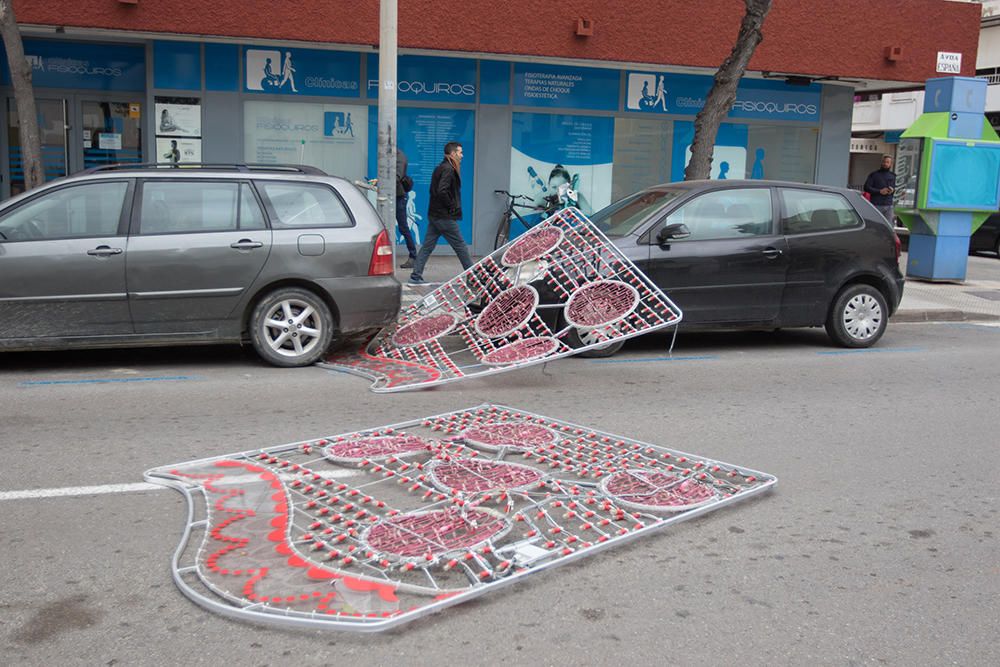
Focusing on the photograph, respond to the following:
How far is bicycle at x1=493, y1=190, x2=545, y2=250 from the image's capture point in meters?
16.0

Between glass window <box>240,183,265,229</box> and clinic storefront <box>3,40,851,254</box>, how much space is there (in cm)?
711

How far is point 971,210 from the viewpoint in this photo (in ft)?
49.6

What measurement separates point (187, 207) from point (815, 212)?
19.9 feet

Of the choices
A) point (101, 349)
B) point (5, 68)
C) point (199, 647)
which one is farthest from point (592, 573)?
point (5, 68)

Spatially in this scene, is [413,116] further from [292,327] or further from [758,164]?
[292,327]

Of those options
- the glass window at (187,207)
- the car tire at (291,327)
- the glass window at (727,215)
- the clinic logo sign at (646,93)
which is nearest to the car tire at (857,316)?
the glass window at (727,215)

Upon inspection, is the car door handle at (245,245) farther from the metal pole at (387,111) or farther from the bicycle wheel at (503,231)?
the bicycle wheel at (503,231)

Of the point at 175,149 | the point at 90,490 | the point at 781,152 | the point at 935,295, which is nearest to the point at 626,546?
the point at 90,490

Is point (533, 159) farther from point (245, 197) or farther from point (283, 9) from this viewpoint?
point (245, 197)

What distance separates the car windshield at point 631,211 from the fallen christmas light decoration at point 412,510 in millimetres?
3529

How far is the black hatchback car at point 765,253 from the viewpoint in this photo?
30.5 ft

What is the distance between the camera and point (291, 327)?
830 centimetres

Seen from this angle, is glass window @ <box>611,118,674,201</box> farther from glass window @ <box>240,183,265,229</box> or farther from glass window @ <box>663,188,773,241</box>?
glass window @ <box>240,183,265,229</box>

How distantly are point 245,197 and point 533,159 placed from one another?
874 cm
